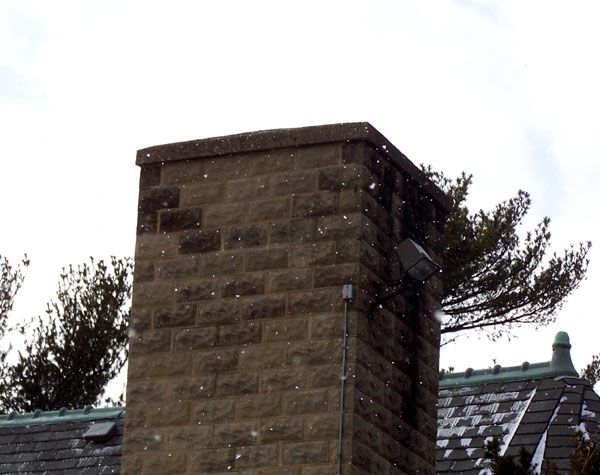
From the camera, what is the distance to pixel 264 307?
8.23m

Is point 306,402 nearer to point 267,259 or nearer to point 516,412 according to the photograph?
point 267,259

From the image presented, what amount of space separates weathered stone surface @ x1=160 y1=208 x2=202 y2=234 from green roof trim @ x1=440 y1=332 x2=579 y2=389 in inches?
162

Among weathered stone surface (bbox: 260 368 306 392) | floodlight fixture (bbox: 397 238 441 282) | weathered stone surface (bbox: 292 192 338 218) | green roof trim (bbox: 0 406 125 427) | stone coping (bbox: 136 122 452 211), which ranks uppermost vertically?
green roof trim (bbox: 0 406 125 427)

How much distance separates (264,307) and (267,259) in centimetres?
30

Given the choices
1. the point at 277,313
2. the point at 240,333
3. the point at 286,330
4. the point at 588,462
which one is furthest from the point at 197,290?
the point at 588,462

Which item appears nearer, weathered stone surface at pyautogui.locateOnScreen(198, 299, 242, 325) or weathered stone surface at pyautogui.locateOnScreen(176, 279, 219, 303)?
weathered stone surface at pyautogui.locateOnScreen(198, 299, 242, 325)

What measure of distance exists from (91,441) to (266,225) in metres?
5.72

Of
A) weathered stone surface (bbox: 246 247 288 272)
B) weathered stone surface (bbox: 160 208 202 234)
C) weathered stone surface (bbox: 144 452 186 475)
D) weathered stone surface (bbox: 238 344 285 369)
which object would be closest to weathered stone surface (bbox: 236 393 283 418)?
weathered stone surface (bbox: 238 344 285 369)

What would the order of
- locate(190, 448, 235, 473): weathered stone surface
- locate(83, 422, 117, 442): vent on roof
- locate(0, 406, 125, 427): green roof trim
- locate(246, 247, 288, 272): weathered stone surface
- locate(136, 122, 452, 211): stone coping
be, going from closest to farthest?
locate(190, 448, 235, 473): weathered stone surface → locate(246, 247, 288, 272): weathered stone surface → locate(136, 122, 452, 211): stone coping → locate(83, 422, 117, 442): vent on roof → locate(0, 406, 125, 427): green roof trim

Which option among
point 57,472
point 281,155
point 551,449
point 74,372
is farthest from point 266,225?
point 74,372

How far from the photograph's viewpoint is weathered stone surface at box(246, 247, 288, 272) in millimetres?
8289

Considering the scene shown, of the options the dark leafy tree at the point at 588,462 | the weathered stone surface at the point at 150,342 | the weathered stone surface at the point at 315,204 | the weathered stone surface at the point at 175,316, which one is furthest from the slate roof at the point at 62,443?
the dark leafy tree at the point at 588,462

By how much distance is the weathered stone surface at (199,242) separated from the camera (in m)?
8.53

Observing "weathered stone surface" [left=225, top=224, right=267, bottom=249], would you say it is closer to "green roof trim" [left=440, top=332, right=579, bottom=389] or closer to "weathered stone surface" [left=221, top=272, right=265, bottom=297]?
"weathered stone surface" [left=221, top=272, right=265, bottom=297]
